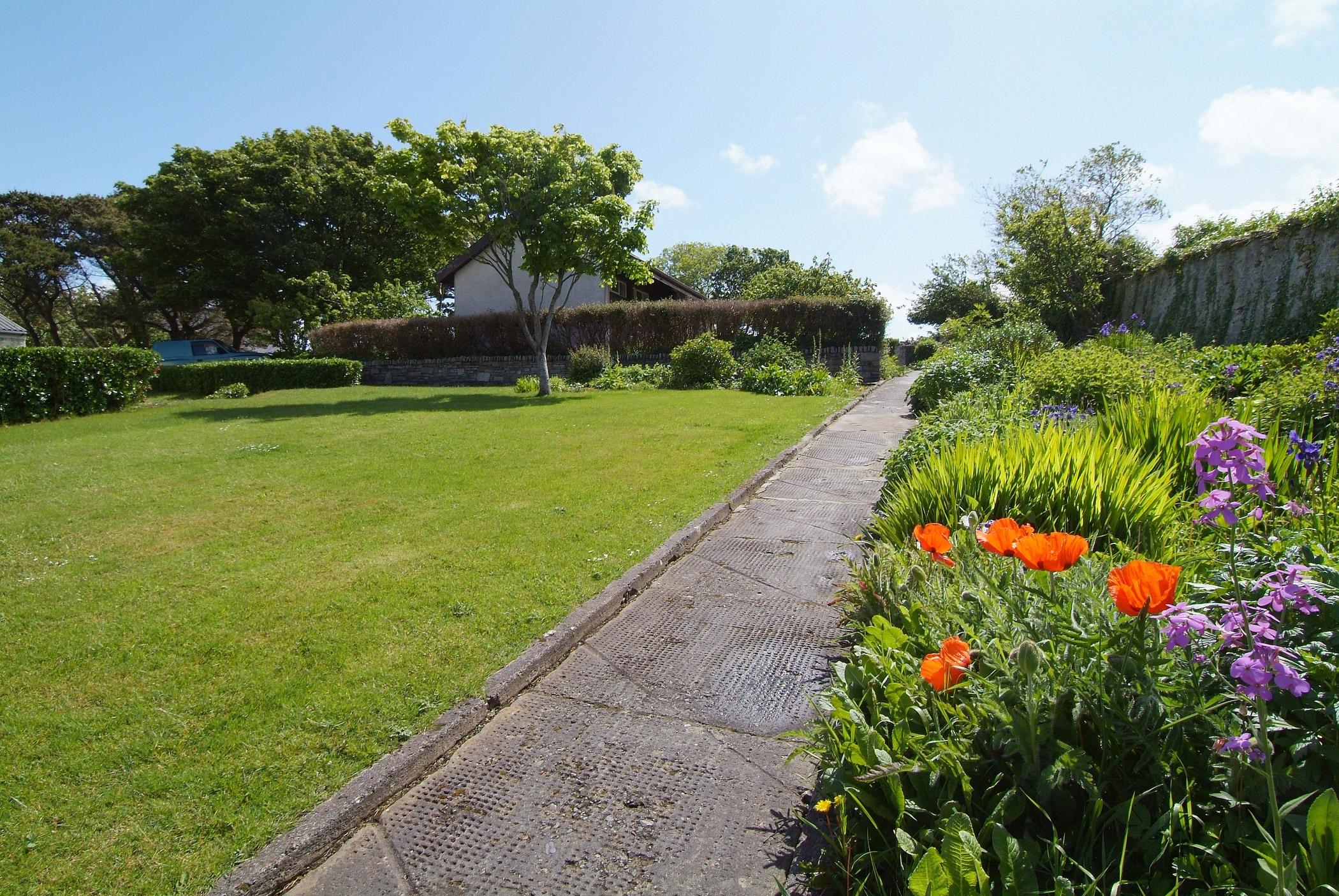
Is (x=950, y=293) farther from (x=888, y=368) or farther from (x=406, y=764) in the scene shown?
(x=406, y=764)

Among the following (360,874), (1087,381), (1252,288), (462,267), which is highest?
(462,267)

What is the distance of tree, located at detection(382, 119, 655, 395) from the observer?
48.5ft

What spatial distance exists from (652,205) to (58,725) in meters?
15.5

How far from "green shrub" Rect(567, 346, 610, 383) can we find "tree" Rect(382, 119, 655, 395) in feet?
10.7

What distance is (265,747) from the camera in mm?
2436

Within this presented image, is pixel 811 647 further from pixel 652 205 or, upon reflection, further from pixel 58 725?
pixel 652 205

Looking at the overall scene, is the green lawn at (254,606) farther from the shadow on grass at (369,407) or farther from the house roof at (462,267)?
the house roof at (462,267)

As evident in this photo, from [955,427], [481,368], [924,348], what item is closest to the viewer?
[955,427]

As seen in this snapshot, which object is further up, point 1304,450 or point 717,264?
point 717,264

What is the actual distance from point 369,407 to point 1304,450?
15.4 metres

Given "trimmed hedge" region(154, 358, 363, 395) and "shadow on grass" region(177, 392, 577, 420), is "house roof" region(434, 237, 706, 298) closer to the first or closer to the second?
"trimmed hedge" region(154, 358, 363, 395)

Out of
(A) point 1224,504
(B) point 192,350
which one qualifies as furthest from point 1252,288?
(B) point 192,350

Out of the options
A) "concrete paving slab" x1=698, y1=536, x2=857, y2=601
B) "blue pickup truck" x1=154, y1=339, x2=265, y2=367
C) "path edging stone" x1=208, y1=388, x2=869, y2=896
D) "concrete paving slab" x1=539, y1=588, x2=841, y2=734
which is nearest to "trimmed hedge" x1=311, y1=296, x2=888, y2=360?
"blue pickup truck" x1=154, y1=339, x2=265, y2=367

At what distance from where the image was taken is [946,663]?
5.84 ft
